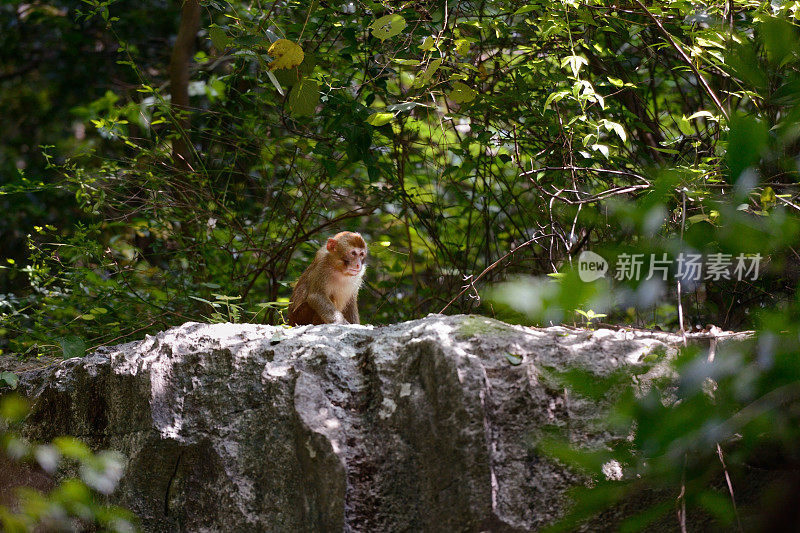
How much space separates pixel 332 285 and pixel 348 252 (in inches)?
10.9

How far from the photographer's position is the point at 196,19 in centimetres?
697

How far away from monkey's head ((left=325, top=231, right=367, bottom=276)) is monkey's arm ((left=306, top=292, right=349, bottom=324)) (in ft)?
0.99

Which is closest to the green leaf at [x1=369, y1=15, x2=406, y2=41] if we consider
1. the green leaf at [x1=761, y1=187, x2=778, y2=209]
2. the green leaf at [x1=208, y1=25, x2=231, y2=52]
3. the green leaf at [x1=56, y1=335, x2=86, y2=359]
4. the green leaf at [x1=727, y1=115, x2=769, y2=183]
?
the green leaf at [x1=208, y1=25, x2=231, y2=52]

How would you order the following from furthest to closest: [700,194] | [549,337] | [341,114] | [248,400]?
[341,114] < [248,400] < [549,337] < [700,194]

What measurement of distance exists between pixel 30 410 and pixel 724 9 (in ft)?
15.0

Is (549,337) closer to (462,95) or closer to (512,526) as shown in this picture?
(512,526)

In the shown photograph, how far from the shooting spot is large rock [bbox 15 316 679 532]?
279 cm

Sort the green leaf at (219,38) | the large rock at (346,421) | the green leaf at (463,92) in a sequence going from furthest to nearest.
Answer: the green leaf at (463,92) → the green leaf at (219,38) → the large rock at (346,421)

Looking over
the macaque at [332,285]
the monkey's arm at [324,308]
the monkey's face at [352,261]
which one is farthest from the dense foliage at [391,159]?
the monkey's face at [352,261]

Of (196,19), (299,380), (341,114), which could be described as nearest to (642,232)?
(299,380)

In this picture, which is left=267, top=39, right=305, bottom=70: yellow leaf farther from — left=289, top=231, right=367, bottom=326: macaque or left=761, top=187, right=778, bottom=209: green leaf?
left=761, top=187, right=778, bottom=209: green leaf

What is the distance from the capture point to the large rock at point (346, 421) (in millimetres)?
2787

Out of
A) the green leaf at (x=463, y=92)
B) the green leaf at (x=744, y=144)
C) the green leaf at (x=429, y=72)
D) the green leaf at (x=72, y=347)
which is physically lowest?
the green leaf at (x=72, y=347)

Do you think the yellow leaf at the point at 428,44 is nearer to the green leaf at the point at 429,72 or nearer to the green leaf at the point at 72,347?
the green leaf at the point at 429,72
